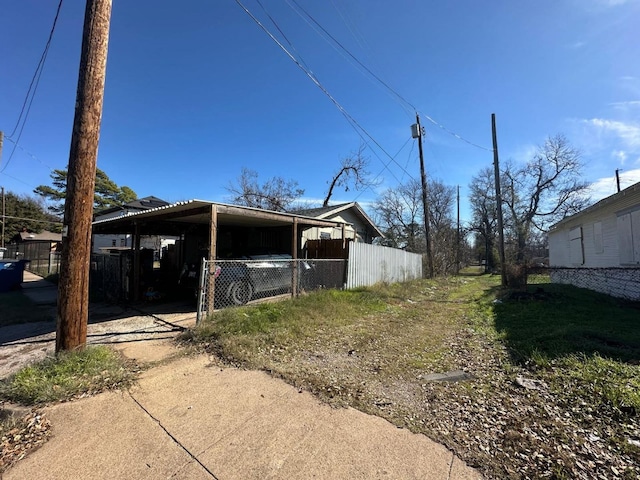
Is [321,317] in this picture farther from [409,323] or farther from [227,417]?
[227,417]

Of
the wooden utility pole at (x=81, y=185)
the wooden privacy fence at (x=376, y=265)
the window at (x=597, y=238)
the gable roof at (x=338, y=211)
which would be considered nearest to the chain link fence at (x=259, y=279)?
the wooden privacy fence at (x=376, y=265)

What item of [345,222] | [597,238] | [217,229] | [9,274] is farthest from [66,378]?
[597,238]

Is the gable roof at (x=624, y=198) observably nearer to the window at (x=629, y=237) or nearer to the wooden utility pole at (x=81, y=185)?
the window at (x=629, y=237)

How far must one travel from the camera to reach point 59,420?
280 centimetres

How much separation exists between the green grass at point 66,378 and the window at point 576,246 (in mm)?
16167

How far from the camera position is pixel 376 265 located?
12602mm

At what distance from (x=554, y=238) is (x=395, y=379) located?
59.6 ft

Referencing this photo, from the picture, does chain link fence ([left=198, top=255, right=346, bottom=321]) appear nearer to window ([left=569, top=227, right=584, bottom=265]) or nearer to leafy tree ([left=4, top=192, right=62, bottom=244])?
window ([left=569, top=227, right=584, bottom=265])

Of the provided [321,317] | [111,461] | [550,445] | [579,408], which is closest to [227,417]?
[111,461]

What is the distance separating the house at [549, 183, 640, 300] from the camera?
8625 millimetres

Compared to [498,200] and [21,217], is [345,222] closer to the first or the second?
[498,200]

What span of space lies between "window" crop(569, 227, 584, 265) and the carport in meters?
10.3

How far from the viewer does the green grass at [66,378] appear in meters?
3.09

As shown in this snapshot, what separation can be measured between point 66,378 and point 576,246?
56.8 feet
